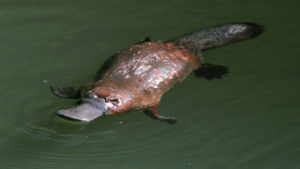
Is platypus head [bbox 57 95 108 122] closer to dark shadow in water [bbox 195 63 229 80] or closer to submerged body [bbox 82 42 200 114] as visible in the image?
submerged body [bbox 82 42 200 114]

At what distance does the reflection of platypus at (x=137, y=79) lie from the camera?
311 cm

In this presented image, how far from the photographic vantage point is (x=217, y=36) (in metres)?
3.88

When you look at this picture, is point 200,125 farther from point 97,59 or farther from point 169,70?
point 97,59

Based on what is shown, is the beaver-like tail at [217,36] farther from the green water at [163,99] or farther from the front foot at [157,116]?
the front foot at [157,116]

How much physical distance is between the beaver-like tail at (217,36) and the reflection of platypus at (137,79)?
7 centimetres

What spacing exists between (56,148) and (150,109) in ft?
A: 2.34

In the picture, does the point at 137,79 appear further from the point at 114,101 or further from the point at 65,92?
the point at 65,92

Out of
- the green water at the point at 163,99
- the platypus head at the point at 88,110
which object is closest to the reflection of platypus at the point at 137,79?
the platypus head at the point at 88,110

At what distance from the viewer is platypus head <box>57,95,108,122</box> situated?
301cm

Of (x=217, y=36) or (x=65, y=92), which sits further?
(x=217, y=36)

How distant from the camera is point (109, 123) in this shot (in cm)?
327

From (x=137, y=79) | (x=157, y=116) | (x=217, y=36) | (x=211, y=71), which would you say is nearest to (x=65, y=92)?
(x=137, y=79)

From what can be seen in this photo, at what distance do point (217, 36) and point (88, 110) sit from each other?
4.58 feet

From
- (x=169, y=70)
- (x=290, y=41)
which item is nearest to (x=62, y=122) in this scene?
(x=169, y=70)
